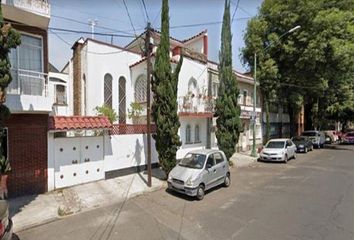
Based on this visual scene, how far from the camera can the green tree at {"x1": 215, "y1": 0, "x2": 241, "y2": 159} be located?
1814cm

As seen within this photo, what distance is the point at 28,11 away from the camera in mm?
10016

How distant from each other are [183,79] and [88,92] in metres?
6.04

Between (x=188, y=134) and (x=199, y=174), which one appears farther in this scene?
(x=188, y=134)

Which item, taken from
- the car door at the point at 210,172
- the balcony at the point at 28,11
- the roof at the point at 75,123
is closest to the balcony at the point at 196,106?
the roof at the point at 75,123

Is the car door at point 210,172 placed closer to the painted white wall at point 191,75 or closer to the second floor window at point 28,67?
the second floor window at point 28,67

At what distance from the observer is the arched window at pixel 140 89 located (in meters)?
18.9

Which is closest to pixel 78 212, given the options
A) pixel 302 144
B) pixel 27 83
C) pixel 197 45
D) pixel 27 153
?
pixel 27 153

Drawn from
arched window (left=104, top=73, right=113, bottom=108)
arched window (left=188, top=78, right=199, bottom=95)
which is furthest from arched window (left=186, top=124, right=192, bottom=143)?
arched window (left=104, top=73, right=113, bottom=108)

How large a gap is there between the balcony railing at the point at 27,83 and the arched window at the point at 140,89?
812 cm

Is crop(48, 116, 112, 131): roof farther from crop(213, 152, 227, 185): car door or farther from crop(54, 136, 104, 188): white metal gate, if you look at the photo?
crop(213, 152, 227, 185): car door

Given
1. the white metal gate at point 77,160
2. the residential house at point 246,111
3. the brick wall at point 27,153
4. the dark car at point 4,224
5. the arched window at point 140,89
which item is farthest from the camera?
the residential house at point 246,111

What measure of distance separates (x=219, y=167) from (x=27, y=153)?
7448 millimetres

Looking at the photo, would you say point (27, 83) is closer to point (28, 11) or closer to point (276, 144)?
point (28, 11)

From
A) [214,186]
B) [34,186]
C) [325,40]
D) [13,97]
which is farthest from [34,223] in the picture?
[325,40]
